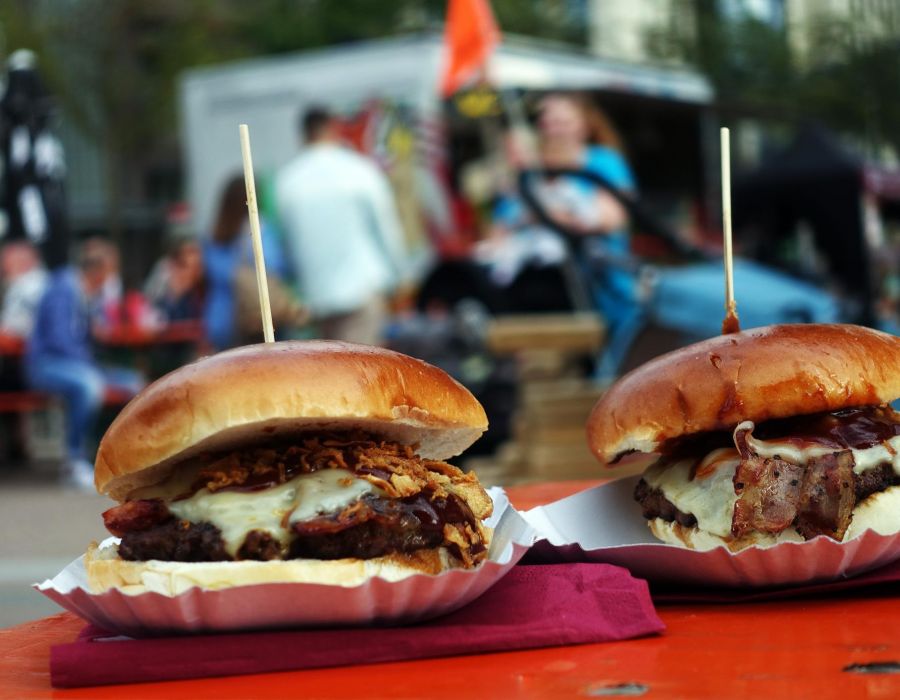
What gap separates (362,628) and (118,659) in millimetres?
343

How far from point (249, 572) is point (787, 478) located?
88cm

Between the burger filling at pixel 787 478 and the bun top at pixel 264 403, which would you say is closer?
the bun top at pixel 264 403

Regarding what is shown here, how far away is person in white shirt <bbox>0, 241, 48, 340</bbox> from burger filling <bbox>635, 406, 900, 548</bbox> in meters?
11.4

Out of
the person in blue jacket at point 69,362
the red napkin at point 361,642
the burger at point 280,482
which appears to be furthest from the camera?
the person in blue jacket at point 69,362

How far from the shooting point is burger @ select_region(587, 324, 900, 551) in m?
2.21

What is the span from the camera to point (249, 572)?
195 cm

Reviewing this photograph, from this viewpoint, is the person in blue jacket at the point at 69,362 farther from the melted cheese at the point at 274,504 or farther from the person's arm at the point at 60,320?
the melted cheese at the point at 274,504

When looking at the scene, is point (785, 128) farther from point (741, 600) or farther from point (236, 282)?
point (741, 600)

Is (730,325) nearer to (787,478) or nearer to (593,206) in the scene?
(787,478)

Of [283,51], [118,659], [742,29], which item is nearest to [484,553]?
[118,659]

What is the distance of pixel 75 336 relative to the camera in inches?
481

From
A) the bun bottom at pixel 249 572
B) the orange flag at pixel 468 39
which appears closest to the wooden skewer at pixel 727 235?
the bun bottom at pixel 249 572

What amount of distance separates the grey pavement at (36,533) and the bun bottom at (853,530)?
12.1 feet

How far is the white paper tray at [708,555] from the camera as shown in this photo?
211 centimetres
